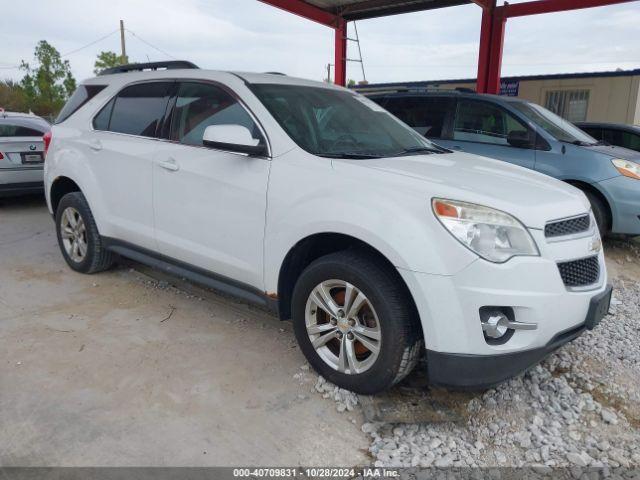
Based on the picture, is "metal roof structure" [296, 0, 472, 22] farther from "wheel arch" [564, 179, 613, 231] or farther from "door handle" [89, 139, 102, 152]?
"door handle" [89, 139, 102, 152]

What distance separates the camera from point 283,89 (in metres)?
3.60

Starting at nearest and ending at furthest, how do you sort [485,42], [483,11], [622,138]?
[622,138]
[483,11]
[485,42]

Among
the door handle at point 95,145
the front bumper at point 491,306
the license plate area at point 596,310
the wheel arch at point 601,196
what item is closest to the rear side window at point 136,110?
the door handle at point 95,145

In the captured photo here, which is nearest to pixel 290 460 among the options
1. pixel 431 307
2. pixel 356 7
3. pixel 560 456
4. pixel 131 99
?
pixel 431 307

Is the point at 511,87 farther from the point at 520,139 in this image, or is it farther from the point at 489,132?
the point at 520,139

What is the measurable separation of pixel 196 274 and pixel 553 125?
4796 mm

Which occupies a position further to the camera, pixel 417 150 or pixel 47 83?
pixel 47 83

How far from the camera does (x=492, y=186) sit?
2.70 metres

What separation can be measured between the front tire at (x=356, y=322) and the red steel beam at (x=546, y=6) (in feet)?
31.9

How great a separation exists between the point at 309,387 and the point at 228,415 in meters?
0.51

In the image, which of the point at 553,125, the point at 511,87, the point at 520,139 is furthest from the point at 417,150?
the point at 511,87

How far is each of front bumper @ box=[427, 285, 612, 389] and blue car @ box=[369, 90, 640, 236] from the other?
3.73 meters

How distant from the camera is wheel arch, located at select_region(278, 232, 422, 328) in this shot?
109 inches

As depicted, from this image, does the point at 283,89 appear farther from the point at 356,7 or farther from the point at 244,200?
the point at 356,7
